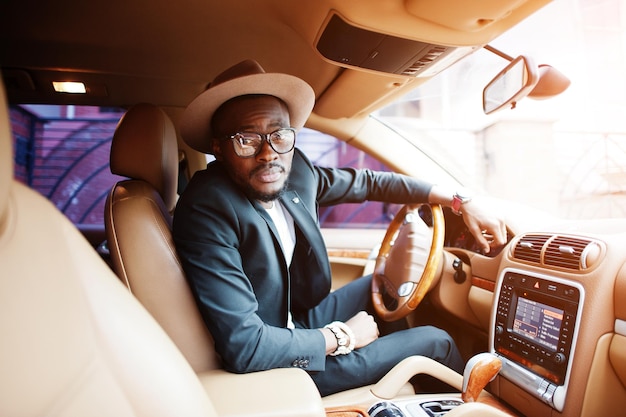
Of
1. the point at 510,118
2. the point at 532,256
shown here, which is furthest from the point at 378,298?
the point at 510,118

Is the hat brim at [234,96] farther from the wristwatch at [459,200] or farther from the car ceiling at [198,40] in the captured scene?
the wristwatch at [459,200]

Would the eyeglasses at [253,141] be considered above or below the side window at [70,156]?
below

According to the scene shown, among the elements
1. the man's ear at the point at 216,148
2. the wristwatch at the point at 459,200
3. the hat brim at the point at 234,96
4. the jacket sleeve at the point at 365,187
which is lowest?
the wristwatch at the point at 459,200

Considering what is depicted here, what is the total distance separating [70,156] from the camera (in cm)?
641

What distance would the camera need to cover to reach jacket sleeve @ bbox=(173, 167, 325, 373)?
131 cm

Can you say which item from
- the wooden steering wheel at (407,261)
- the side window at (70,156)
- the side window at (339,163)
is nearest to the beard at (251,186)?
the wooden steering wheel at (407,261)

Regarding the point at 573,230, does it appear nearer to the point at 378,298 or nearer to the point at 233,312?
the point at 378,298

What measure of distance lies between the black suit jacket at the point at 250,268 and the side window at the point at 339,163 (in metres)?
3.34

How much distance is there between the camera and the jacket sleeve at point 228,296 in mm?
1312

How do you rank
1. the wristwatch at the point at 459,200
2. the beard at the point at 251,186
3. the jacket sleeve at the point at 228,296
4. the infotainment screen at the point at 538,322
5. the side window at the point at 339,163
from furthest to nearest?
the side window at the point at 339,163
the wristwatch at the point at 459,200
the beard at the point at 251,186
the infotainment screen at the point at 538,322
the jacket sleeve at the point at 228,296

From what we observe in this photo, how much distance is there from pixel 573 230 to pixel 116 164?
1.60 metres

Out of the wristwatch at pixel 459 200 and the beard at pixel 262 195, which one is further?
the wristwatch at pixel 459 200

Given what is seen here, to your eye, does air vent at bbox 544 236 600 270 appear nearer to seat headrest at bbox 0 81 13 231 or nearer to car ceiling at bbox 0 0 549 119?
car ceiling at bbox 0 0 549 119

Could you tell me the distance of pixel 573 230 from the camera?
1.57 metres
